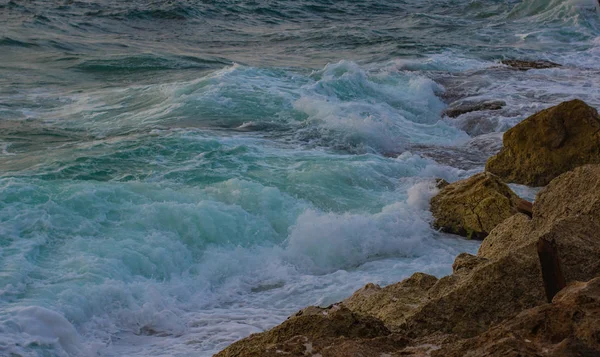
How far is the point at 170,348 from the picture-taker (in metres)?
5.46

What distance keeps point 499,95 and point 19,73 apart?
921 centimetres

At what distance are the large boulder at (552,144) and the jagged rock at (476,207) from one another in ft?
4.30

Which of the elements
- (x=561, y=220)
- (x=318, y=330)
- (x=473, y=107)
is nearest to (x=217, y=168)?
(x=473, y=107)

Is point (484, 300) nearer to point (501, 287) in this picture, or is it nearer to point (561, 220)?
point (501, 287)

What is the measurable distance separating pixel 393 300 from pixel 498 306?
782 millimetres

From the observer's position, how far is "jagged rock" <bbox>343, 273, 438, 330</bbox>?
4.28 meters

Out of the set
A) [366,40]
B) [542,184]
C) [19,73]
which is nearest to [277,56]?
[366,40]

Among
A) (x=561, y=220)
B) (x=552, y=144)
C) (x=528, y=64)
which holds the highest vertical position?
(x=561, y=220)

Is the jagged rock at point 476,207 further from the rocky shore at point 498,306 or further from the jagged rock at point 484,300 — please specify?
the jagged rock at point 484,300

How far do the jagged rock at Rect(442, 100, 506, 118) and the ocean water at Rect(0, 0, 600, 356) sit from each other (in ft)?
0.72

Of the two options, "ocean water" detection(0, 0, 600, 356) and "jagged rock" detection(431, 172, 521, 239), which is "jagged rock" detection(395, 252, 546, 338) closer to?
"ocean water" detection(0, 0, 600, 356)

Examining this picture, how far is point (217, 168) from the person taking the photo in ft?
31.6

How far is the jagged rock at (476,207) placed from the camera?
→ 7.76 m

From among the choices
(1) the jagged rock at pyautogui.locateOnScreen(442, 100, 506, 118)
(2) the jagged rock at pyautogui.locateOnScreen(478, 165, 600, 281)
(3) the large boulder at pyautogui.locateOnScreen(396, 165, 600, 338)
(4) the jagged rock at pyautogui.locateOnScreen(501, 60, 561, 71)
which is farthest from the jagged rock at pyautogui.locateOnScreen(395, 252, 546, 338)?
(4) the jagged rock at pyautogui.locateOnScreen(501, 60, 561, 71)
